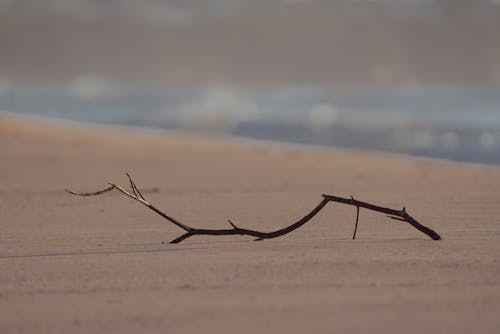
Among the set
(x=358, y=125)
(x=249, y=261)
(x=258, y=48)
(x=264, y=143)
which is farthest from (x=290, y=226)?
(x=258, y=48)

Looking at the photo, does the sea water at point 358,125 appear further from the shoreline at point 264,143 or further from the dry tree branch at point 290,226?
the dry tree branch at point 290,226

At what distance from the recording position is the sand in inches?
126

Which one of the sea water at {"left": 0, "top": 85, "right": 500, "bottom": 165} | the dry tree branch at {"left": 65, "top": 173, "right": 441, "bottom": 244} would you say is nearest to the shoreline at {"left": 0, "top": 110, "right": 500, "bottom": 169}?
the sea water at {"left": 0, "top": 85, "right": 500, "bottom": 165}

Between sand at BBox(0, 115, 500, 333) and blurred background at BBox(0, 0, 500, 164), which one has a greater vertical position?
blurred background at BBox(0, 0, 500, 164)

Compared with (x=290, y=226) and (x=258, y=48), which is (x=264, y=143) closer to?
(x=290, y=226)

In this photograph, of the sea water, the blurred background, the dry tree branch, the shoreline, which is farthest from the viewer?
the blurred background

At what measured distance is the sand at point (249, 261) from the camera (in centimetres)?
320

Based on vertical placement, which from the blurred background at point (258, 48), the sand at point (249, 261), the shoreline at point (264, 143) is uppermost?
the blurred background at point (258, 48)

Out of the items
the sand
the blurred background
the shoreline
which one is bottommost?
the sand

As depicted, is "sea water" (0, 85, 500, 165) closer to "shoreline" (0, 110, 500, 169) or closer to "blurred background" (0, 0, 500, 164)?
"shoreline" (0, 110, 500, 169)

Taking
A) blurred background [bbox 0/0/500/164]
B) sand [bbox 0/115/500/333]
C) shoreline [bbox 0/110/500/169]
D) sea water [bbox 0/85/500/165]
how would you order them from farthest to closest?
1. blurred background [bbox 0/0/500/164]
2. sea water [bbox 0/85/500/165]
3. shoreline [bbox 0/110/500/169]
4. sand [bbox 0/115/500/333]

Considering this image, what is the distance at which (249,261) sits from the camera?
3.99 m

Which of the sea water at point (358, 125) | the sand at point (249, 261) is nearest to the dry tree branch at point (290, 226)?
the sand at point (249, 261)

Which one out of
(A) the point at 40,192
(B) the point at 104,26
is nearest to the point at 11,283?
(A) the point at 40,192
